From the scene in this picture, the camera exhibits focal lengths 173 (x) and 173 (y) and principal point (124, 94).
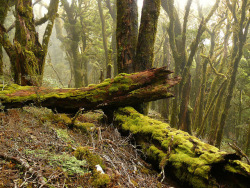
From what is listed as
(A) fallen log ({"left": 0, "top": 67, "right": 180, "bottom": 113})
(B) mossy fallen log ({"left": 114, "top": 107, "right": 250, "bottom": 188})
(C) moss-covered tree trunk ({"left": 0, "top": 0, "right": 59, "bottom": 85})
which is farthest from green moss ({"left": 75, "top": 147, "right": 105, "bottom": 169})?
(C) moss-covered tree trunk ({"left": 0, "top": 0, "right": 59, "bottom": 85})

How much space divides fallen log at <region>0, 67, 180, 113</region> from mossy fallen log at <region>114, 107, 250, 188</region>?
1.10 meters

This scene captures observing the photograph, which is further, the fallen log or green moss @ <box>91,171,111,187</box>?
the fallen log

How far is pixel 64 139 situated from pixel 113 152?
1.11 metres

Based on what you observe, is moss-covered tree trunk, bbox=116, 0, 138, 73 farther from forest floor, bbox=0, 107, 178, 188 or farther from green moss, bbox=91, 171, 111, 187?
green moss, bbox=91, 171, 111, 187

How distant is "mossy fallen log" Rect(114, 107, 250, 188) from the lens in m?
2.82

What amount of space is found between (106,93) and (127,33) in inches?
107

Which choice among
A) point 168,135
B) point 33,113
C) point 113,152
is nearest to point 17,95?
point 33,113

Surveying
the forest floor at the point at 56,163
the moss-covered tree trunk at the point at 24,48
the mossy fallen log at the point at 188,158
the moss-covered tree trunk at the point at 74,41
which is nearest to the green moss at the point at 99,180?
the forest floor at the point at 56,163

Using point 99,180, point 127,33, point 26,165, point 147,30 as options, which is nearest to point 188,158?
point 99,180

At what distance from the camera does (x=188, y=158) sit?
3.29 metres

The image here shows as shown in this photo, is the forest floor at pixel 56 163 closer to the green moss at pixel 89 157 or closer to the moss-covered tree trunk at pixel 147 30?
the green moss at pixel 89 157

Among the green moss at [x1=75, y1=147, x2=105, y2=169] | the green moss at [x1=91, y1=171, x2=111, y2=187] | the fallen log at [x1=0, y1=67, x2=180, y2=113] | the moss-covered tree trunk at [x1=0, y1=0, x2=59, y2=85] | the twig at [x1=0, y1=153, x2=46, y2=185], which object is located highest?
the moss-covered tree trunk at [x1=0, y1=0, x2=59, y2=85]

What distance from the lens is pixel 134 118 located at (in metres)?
5.15

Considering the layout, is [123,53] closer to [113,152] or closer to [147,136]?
[147,136]
